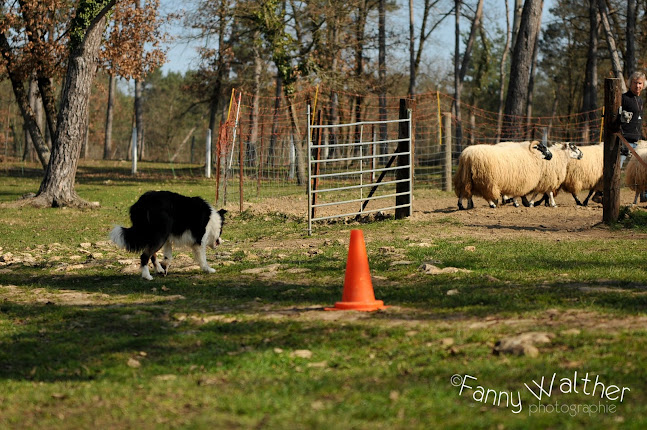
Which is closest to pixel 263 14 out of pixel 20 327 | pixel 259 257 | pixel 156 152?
pixel 259 257

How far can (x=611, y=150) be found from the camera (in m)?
11.5

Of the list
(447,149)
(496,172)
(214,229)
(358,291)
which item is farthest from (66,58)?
(358,291)

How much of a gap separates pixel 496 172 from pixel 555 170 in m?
1.66

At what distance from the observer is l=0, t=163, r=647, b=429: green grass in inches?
156

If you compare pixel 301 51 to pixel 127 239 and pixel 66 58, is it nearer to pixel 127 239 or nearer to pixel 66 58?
pixel 66 58

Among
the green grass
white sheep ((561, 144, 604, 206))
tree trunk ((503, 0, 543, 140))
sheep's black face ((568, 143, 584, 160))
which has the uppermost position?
tree trunk ((503, 0, 543, 140))

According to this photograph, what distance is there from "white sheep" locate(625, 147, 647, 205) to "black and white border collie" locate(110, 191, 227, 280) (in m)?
8.27

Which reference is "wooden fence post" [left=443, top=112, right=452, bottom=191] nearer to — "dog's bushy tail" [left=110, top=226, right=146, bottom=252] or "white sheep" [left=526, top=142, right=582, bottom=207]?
"white sheep" [left=526, top=142, right=582, bottom=207]

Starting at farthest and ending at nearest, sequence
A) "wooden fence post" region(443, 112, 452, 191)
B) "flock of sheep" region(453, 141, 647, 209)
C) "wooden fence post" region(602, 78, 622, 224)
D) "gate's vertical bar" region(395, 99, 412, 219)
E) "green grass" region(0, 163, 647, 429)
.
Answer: "wooden fence post" region(443, 112, 452, 191) < "flock of sheep" region(453, 141, 647, 209) < "gate's vertical bar" region(395, 99, 412, 219) < "wooden fence post" region(602, 78, 622, 224) < "green grass" region(0, 163, 647, 429)

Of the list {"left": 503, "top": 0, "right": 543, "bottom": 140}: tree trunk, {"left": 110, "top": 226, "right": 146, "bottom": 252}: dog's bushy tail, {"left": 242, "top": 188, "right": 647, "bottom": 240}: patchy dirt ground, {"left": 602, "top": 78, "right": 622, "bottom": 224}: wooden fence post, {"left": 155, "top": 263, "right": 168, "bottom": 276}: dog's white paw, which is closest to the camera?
{"left": 110, "top": 226, "right": 146, "bottom": 252}: dog's bushy tail

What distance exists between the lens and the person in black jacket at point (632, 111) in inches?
451

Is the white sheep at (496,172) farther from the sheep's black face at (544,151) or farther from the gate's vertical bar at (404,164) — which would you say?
the gate's vertical bar at (404,164)

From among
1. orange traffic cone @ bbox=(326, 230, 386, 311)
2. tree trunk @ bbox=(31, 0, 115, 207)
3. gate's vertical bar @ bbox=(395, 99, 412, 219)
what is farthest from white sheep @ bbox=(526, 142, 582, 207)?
tree trunk @ bbox=(31, 0, 115, 207)

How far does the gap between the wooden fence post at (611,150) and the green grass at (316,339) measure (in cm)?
189
